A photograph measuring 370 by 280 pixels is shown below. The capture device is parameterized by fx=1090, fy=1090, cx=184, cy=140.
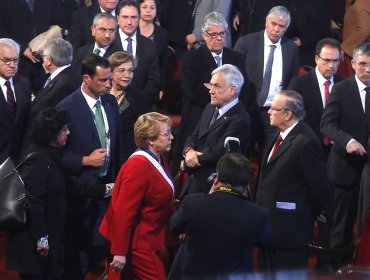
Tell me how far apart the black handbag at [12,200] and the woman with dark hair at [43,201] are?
0.27 ft

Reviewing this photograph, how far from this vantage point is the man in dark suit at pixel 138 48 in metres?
10.6

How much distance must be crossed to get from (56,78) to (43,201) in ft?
6.28

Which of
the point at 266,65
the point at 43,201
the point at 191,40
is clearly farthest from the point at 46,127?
the point at 191,40

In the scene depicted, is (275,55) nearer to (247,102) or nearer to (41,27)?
(247,102)

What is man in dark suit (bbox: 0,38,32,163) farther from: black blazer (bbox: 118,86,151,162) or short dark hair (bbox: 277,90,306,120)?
short dark hair (bbox: 277,90,306,120)

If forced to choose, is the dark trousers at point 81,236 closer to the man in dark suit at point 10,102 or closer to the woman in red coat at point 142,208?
the woman in red coat at point 142,208

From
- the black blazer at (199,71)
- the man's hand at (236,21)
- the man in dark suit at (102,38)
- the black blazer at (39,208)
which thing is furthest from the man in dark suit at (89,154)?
the man's hand at (236,21)

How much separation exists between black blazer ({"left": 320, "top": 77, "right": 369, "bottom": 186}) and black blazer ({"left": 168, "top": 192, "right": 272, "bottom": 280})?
2.81m

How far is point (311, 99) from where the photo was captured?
9938 millimetres

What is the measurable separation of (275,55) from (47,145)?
130 inches

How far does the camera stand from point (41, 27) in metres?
11.5

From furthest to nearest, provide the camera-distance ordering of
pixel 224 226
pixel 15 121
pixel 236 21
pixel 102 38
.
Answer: pixel 236 21
pixel 102 38
pixel 15 121
pixel 224 226

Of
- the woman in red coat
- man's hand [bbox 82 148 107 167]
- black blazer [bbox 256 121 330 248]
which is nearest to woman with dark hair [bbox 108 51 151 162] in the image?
man's hand [bbox 82 148 107 167]

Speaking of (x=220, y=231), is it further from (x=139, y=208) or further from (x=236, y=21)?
(x=236, y=21)
